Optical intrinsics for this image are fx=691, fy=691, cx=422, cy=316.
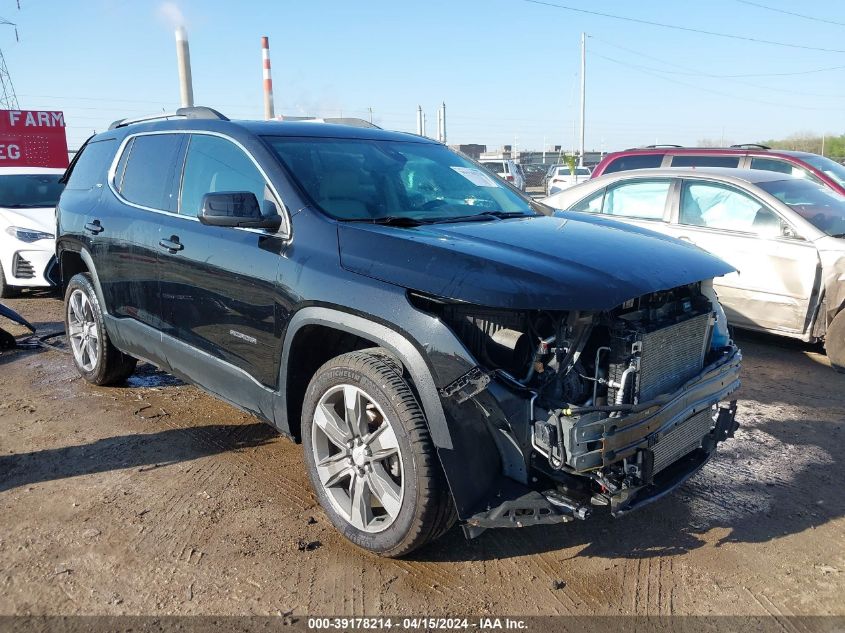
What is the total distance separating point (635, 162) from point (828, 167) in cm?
281

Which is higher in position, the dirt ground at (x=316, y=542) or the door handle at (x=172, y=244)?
the door handle at (x=172, y=244)

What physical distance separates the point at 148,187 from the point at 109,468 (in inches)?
68.4

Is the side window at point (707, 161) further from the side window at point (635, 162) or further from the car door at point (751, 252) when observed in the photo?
the car door at point (751, 252)

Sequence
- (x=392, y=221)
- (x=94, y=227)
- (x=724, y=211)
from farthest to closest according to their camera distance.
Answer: (x=724, y=211) < (x=94, y=227) < (x=392, y=221)

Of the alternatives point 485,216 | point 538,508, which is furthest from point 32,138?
point 538,508

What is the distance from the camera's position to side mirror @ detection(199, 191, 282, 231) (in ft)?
10.6

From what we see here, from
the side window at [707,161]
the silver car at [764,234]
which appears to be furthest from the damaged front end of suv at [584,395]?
the side window at [707,161]

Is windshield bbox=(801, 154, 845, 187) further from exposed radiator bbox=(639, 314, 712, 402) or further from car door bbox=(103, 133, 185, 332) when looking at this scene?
car door bbox=(103, 133, 185, 332)

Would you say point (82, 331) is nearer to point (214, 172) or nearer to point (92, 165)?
point (92, 165)

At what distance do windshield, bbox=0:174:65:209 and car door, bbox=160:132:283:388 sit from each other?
6098mm

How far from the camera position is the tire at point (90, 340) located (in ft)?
16.6

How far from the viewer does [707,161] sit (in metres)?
10.1

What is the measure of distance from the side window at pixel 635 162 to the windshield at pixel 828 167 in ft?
6.76

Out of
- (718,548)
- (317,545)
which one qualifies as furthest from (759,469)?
(317,545)
